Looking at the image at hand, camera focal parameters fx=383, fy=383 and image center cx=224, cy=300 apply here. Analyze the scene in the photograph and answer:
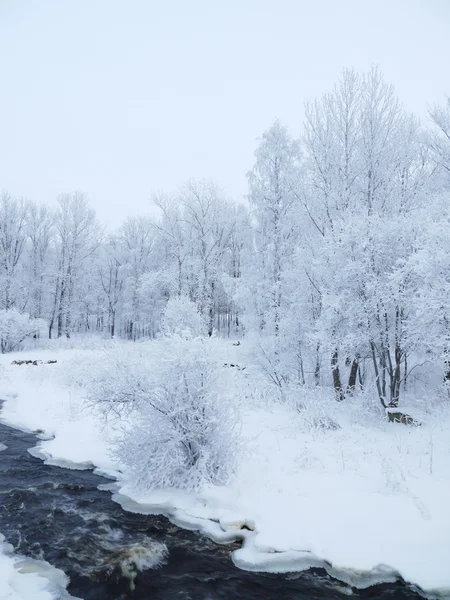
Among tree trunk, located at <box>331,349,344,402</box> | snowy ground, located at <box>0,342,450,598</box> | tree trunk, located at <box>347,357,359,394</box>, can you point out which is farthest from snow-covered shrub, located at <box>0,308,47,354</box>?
tree trunk, located at <box>347,357,359,394</box>

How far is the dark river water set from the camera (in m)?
3.97

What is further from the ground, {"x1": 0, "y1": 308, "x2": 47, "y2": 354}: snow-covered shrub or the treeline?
the treeline

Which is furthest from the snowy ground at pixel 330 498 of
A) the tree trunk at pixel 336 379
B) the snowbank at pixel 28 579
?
the tree trunk at pixel 336 379

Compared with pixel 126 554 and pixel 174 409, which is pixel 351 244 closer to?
pixel 174 409

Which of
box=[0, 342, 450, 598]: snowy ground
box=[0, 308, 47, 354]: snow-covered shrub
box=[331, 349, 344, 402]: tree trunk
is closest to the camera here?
box=[0, 342, 450, 598]: snowy ground

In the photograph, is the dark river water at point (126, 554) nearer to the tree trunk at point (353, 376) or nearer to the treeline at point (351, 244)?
the treeline at point (351, 244)

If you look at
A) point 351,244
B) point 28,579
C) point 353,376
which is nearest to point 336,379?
point 353,376

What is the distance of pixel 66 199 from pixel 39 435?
2736cm

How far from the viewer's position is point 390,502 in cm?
522

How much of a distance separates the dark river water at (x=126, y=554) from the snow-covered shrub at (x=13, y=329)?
18.5m

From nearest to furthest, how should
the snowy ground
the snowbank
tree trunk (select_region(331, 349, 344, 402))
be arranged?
the snowbank
the snowy ground
tree trunk (select_region(331, 349, 344, 402))

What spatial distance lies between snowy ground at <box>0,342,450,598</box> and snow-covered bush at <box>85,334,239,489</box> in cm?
31

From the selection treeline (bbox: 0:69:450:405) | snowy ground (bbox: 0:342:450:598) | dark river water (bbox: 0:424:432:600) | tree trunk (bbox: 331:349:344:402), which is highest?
treeline (bbox: 0:69:450:405)

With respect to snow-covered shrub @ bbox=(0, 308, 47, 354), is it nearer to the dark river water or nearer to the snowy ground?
the snowy ground
